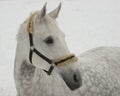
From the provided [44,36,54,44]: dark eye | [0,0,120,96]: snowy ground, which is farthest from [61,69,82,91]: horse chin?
[0,0,120,96]: snowy ground

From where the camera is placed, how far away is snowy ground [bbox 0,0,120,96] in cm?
1059

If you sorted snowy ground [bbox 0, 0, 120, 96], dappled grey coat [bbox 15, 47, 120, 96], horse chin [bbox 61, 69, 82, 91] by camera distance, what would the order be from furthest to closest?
snowy ground [bbox 0, 0, 120, 96], dappled grey coat [bbox 15, 47, 120, 96], horse chin [bbox 61, 69, 82, 91]

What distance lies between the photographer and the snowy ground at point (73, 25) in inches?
417

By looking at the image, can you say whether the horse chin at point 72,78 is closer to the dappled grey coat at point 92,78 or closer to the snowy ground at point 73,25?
the dappled grey coat at point 92,78

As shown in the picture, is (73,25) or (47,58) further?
(73,25)

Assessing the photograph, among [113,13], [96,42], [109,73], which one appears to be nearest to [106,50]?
[109,73]

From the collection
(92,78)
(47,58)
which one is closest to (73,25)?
(92,78)

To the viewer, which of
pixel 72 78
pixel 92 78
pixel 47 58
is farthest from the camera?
pixel 92 78

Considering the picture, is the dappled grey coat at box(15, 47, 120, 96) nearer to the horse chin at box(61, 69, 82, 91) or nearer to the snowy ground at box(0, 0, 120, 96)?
the horse chin at box(61, 69, 82, 91)

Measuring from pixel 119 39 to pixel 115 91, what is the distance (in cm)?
695

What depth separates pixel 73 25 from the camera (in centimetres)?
1541

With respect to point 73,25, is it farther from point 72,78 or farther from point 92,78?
point 72,78

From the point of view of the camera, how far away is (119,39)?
12219mm

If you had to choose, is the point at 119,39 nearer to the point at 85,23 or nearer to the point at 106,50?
the point at 85,23
